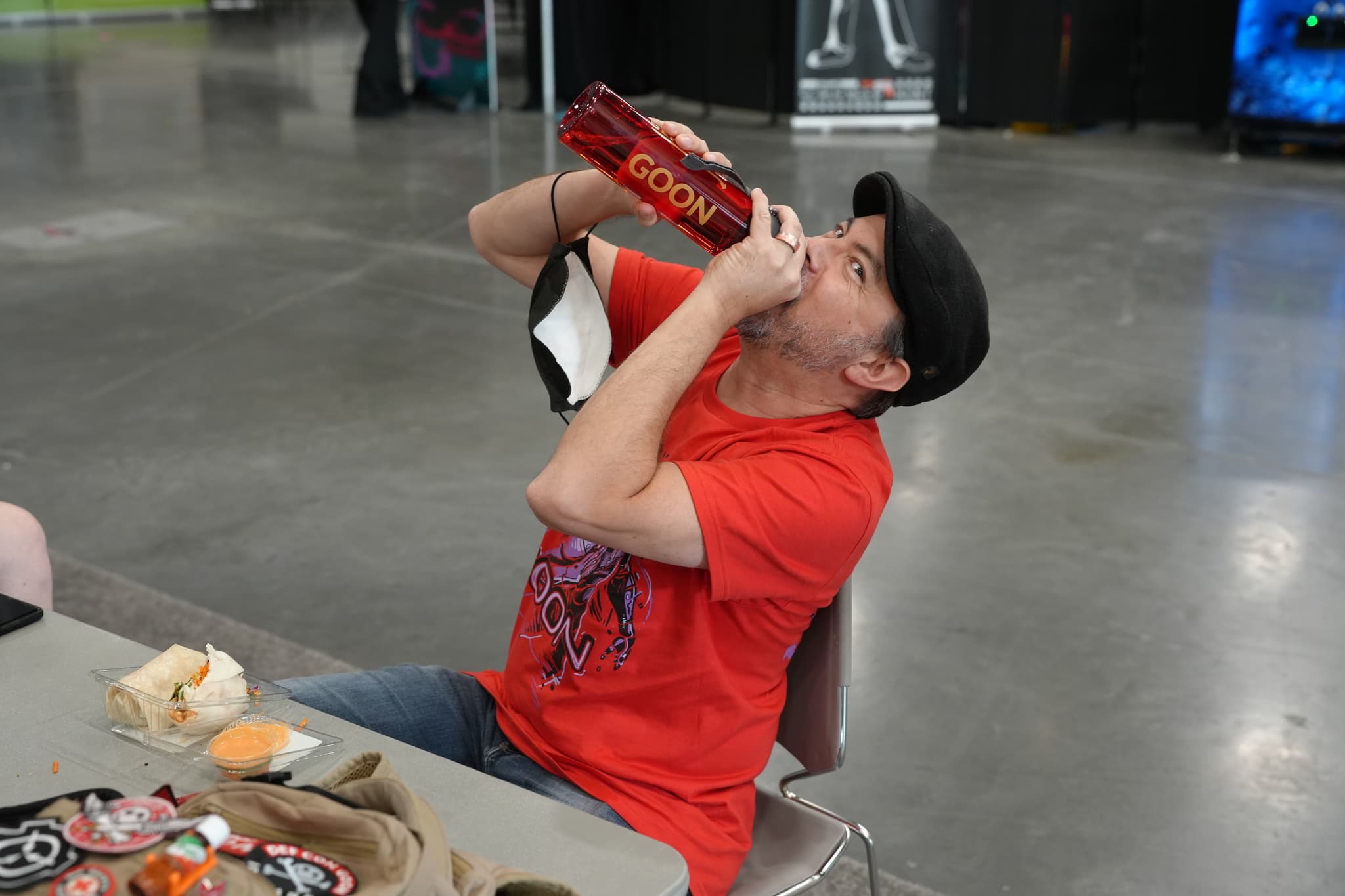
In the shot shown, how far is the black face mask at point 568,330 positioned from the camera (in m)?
1.76

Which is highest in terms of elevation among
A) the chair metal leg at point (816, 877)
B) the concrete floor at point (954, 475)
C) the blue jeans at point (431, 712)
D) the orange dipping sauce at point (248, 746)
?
the orange dipping sauce at point (248, 746)

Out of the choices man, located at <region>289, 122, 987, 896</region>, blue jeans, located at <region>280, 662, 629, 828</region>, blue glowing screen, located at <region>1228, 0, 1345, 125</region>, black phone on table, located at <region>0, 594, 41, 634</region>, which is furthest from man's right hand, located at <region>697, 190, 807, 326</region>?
blue glowing screen, located at <region>1228, 0, 1345, 125</region>

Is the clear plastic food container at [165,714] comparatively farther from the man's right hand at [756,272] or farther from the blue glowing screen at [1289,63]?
the blue glowing screen at [1289,63]

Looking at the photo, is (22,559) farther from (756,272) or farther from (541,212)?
(756,272)

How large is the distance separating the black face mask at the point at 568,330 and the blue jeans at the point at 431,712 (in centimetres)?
40

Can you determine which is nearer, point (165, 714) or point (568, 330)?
point (165, 714)

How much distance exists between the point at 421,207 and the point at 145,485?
3.18m

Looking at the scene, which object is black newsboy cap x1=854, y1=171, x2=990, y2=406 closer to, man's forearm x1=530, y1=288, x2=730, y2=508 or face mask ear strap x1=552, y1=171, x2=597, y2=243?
man's forearm x1=530, y1=288, x2=730, y2=508

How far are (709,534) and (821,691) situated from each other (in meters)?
0.36

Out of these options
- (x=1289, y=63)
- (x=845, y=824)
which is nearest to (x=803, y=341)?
(x=845, y=824)

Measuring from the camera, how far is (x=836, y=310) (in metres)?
1.65

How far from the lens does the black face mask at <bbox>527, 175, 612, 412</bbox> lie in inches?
69.2

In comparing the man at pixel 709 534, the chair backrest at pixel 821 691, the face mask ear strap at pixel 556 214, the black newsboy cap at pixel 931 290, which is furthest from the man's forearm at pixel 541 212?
the chair backrest at pixel 821 691

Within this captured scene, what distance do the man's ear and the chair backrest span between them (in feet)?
0.82
